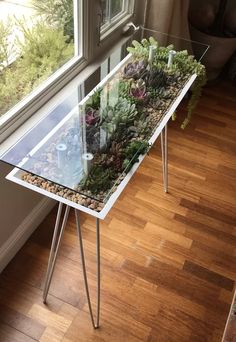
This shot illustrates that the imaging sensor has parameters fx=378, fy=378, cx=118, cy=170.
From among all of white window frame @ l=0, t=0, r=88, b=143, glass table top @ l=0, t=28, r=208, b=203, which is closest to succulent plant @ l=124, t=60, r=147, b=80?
glass table top @ l=0, t=28, r=208, b=203

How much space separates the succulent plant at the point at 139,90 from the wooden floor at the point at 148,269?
27.8 inches

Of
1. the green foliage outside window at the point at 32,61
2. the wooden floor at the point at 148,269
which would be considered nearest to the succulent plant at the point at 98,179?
the green foliage outside window at the point at 32,61

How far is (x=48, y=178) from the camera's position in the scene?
3.73 ft

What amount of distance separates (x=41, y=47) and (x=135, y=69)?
1.44ft

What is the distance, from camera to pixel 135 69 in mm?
1562

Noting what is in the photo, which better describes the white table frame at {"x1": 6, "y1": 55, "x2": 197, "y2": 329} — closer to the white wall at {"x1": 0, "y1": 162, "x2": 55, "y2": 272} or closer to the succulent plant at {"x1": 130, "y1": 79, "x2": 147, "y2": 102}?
the succulent plant at {"x1": 130, "y1": 79, "x2": 147, "y2": 102}

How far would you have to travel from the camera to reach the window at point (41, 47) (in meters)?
1.48

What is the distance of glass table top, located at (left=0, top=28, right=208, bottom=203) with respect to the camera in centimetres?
117

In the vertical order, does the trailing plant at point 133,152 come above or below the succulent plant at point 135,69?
below

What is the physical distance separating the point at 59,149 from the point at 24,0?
0.67 metres

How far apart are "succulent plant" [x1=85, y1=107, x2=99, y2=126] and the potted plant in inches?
64.2

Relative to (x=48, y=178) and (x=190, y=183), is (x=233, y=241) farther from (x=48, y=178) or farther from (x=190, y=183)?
(x=48, y=178)

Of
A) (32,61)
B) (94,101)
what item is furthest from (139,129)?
(32,61)

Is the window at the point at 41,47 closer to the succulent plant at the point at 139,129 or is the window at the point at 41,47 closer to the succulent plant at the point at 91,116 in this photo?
the succulent plant at the point at 91,116
